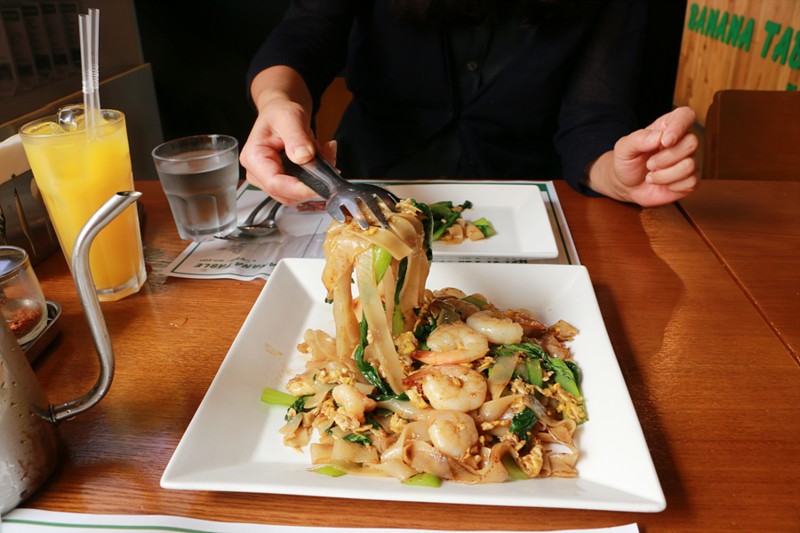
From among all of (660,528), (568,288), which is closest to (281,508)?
(660,528)

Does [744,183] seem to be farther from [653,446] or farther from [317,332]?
[317,332]

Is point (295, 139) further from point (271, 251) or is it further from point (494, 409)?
point (494, 409)

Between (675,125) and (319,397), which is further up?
(675,125)

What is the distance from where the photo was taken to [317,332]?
1.30m

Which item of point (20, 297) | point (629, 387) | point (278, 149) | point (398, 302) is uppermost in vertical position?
point (278, 149)

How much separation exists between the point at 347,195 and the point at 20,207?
1012mm

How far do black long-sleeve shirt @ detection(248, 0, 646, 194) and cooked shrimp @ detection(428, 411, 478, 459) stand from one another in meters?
1.55

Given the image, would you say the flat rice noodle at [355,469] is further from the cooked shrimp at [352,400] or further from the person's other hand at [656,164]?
the person's other hand at [656,164]

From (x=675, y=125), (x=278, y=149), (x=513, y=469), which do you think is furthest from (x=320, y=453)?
(x=675, y=125)

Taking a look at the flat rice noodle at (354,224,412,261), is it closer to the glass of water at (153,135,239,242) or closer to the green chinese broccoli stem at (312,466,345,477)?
the green chinese broccoli stem at (312,466,345,477)

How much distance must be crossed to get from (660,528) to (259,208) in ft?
5.38

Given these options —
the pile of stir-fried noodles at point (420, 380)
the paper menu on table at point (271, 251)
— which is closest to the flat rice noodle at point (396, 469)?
the pile of stir-fried noodles at point (420, 380)

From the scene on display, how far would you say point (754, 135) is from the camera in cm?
254

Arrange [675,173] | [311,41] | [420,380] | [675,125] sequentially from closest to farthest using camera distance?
[420,380], [675,125], [675,173], [311,41]
